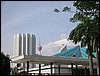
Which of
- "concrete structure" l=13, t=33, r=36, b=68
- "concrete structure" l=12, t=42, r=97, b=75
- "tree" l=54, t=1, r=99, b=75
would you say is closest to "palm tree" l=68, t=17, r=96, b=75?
"tree" l=54, t=1, r=99, b=75

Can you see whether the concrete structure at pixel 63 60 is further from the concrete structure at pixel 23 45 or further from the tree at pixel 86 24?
the concrete structure at pixel 23 45

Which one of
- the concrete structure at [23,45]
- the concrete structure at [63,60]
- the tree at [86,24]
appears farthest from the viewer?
the concrete structure at [23,45]

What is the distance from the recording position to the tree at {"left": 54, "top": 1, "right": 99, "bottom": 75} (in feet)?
63.8

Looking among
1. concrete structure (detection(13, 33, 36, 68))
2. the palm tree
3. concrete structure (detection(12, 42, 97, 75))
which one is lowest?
concrete structure (detection(12, 42, 97, 75))

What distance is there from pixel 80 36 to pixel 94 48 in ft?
5.73

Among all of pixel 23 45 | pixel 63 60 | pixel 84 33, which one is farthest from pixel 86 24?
pixel 23 45

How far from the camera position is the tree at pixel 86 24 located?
19.5 meters

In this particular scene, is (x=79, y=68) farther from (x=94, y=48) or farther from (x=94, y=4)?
(x=94, y=4)

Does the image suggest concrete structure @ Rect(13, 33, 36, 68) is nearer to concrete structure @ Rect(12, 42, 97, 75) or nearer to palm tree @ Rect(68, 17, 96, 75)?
concrete structure @ Rect(12, 42, 97, 75)

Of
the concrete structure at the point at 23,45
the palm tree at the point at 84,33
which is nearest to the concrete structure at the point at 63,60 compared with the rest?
the palm tree at the point at 84,33

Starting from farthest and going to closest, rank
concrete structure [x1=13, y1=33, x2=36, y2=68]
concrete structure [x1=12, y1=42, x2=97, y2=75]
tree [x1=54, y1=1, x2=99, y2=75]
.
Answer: concrete structure [x1=13, y1=33, x2=36, y2=68] → concrete structure [x1=12, y1=42, x2=97, y2=75] → tree [x1=54, y1=1, x2=99, y2=75]

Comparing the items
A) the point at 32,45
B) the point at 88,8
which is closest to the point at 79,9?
the point at 88,8

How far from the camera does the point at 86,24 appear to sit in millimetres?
20047

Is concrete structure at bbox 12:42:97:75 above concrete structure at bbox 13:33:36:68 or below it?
below
